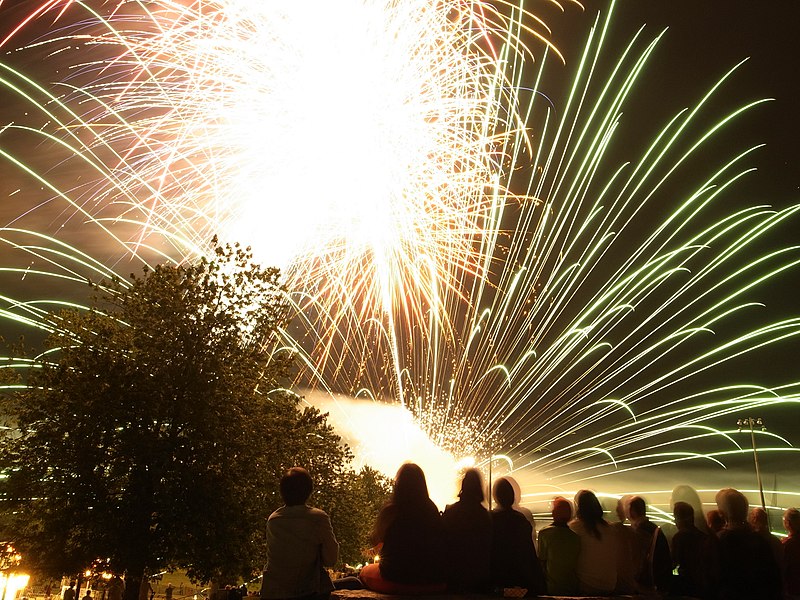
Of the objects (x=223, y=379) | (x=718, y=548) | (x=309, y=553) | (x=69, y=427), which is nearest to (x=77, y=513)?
(x=69, y=427)

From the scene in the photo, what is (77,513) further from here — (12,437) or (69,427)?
(12,437)

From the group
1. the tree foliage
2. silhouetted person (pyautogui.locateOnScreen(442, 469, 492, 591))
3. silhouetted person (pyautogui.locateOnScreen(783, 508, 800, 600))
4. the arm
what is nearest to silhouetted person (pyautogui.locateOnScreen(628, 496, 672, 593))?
silhouetted person (pyautogui.locateOnScreen(783, 508, 800, 600))

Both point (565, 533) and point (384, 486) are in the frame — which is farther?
point (384, 486)

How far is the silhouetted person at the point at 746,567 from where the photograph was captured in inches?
259

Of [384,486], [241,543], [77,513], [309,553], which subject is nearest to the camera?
[309,553]

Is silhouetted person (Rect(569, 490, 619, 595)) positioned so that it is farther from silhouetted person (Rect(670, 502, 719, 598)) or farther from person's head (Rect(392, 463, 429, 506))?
person's head (Rect(392, 463, 429, 506))

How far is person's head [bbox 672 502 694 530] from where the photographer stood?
758 cm

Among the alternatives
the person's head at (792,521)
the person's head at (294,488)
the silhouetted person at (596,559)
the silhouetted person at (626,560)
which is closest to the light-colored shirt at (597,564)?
the silhouetted person at (596,559)

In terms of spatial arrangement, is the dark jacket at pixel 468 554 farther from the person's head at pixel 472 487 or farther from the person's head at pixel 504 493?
the person's head at pixel 504 493

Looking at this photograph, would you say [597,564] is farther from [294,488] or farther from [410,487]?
[294,488]

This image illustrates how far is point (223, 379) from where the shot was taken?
1980cm

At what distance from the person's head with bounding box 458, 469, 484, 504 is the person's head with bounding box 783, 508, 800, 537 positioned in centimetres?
434

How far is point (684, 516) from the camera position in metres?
7.60

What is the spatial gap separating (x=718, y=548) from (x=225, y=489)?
14798 mm
